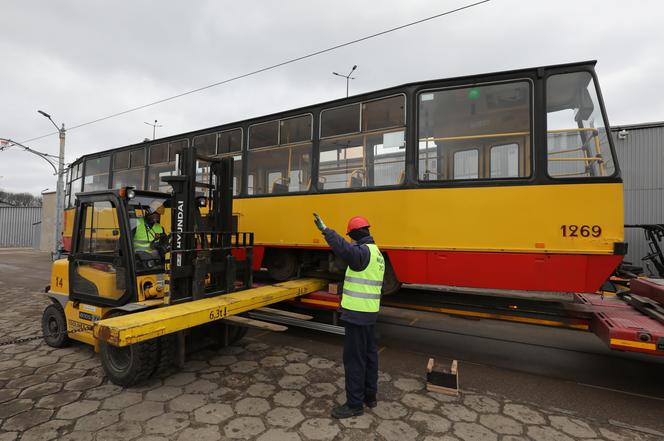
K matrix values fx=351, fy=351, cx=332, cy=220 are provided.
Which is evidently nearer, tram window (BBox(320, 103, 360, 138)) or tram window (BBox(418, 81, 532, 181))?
tram window (BBox(418, 81, 532, 181))

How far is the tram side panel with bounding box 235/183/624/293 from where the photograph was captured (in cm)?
362

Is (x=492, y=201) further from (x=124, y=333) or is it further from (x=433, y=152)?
(x=124, y=333)

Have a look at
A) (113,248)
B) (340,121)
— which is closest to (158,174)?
(113,248)

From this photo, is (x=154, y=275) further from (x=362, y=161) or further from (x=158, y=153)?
(x=158, y=153)

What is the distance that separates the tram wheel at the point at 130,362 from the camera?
359 cm

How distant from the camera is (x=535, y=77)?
12.8ft

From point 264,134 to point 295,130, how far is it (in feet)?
2.06

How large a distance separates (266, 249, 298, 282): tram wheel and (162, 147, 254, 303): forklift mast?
0.77 meters

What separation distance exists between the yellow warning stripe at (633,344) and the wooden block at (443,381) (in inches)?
59.7

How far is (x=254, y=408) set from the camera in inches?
130

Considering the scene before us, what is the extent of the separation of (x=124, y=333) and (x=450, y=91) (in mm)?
4212

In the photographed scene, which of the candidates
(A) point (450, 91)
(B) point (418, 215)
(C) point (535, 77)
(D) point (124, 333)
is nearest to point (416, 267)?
(B) point (418, 215)

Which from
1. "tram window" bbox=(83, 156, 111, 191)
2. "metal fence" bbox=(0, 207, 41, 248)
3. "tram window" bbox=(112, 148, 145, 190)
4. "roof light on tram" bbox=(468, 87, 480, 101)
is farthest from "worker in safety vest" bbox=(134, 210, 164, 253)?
"metal fence" bbox=(0, 207, 41, 248)

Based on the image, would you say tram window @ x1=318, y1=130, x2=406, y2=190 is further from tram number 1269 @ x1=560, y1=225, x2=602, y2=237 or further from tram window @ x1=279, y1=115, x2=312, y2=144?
tram number 1269 @ x1=560, y1=225, x2=602, y2=237
